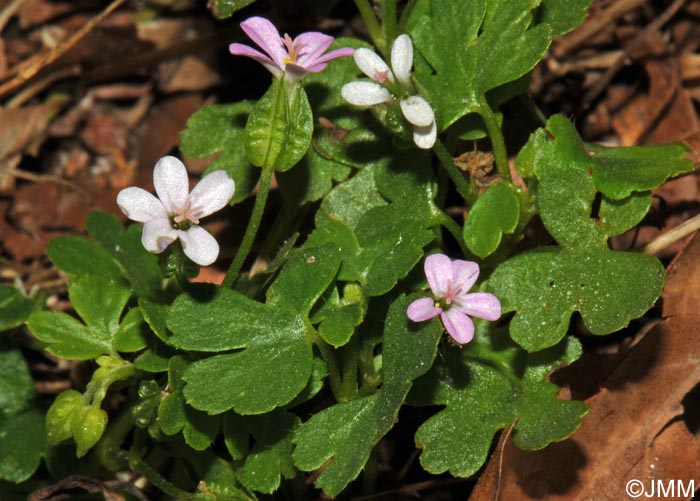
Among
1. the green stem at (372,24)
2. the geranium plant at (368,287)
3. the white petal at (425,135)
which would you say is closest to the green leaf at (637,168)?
the geranium plant at (368,287)

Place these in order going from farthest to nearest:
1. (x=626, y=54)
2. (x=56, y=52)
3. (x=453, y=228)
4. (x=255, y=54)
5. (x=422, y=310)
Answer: (x=56, y=52)
(x=626, y=54)
(x=453, y=228)
(x=255, y=54)
(x=422, y=310)

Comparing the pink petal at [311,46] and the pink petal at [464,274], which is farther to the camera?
the pink petal at [311,46]

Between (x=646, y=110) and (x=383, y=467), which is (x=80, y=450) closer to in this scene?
(x=383, y=467)

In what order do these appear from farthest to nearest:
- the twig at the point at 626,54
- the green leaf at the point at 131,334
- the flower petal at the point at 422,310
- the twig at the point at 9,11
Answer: the twig at the point at 9,11
the twig at the point at 626,54
the green leaf at the point at 131,334
the flower petal at the point at 422,310

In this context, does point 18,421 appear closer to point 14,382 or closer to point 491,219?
point 14,382

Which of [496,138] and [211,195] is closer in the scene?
[211,195]

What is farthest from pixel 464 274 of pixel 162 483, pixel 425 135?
pixel 162 483

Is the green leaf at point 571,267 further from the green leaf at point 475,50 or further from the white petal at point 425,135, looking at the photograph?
the white petal at point 425,135
